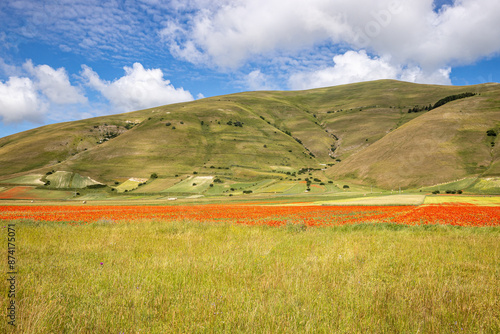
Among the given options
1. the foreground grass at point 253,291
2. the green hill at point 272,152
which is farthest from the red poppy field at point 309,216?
the green hill at point 272,152

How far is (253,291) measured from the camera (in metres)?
4.86

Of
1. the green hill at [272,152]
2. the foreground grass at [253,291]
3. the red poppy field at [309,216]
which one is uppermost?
the green hill at [272,152]

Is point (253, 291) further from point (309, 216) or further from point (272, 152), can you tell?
point (272, 152)

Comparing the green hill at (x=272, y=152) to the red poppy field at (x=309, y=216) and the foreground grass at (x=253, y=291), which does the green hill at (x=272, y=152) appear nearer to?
the red poppy field at (x=309, y=216)

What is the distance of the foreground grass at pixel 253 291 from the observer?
11.7 feet

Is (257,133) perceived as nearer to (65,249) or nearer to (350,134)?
(350,134)

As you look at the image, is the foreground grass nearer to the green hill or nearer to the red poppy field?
the red poppy field

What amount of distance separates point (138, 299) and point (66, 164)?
16091cm

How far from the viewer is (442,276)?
5988 millimetres

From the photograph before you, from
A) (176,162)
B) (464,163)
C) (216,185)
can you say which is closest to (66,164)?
(176,162)

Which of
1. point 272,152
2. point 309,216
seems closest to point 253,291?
point 309,216

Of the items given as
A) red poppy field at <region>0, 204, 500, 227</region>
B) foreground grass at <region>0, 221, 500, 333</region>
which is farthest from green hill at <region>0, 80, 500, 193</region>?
foreground grass at <region>0, 221, 500, 333</region>

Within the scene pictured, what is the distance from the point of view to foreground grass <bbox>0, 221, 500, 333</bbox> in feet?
11.7

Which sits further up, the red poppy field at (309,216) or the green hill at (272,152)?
the green hill at (272,152)
